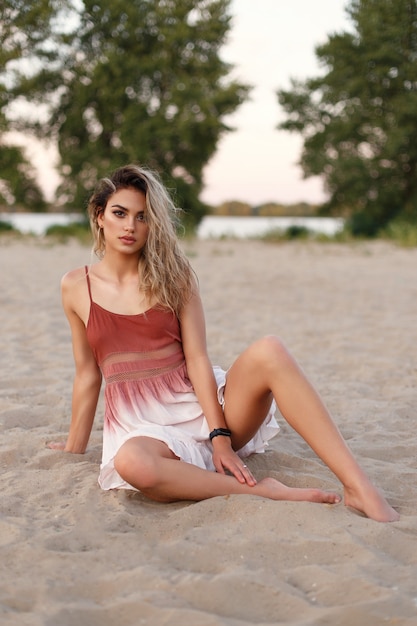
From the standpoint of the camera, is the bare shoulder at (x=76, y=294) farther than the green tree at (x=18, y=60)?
No

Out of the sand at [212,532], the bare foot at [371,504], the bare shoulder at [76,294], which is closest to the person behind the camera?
the sand at [212,532]

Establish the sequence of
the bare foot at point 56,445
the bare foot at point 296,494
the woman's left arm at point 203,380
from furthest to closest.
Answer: the bare foot at point 56,445, the woman's left arm at point 203,380, the bare foot at point 296,494

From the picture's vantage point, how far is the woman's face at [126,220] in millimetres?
2807

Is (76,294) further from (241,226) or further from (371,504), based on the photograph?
(241,226)

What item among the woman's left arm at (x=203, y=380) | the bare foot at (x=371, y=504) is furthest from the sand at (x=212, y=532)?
the woman's left arm at (x=203, y=380)

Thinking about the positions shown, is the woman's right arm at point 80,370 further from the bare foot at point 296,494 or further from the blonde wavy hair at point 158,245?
the bare foot at point 296,494

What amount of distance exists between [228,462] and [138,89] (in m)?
19.7

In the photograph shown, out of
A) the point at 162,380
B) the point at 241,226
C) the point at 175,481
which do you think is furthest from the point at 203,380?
the point at 241,226

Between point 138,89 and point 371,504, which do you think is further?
point 138,89

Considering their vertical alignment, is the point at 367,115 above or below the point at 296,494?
above

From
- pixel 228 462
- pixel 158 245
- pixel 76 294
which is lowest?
pixel 228 462

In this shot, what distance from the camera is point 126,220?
9.21ft

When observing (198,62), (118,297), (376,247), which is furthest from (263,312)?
(198,62)

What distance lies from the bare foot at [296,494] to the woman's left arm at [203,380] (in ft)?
0.19
